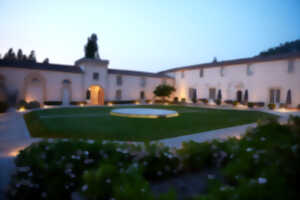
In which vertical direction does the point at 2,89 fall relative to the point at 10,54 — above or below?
below

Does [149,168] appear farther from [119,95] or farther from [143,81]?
[143,81]

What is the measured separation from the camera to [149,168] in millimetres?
3615

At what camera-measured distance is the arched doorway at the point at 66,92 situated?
2397 cm

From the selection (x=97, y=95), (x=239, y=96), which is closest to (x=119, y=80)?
(x=97, y=95)

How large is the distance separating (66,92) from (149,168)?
916 inches

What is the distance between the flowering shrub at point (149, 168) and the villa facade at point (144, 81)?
841 inches

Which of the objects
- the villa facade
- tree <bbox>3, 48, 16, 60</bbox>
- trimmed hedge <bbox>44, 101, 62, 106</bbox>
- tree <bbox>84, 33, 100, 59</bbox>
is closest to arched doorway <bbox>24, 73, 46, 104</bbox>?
the villa facade

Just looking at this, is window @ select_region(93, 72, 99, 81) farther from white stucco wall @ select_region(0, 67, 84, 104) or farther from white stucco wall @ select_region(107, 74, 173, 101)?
white stucco wall @ select_region(107, 74, 173, 101)

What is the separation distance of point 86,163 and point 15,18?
24.0m

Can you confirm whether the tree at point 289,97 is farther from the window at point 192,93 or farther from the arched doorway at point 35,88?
the arched doorway at point 35,88

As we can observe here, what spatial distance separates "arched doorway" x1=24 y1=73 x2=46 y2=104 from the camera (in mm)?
21656

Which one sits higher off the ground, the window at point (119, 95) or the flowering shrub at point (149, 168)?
the window at point (119, 95)

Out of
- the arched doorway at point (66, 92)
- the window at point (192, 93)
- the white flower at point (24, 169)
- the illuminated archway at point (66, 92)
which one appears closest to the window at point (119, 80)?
the illuminated archway at point (66, 92)

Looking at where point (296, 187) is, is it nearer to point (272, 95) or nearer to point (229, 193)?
point (229, 193)
